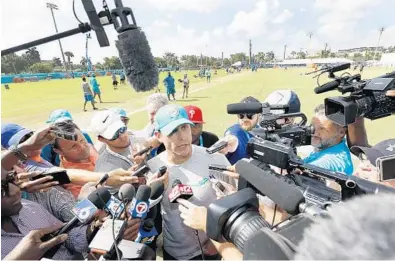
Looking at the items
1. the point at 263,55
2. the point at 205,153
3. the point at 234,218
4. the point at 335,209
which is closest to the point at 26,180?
the point at 205,153

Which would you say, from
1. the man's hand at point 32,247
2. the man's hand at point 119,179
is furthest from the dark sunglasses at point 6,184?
the man's hand at point 119,179

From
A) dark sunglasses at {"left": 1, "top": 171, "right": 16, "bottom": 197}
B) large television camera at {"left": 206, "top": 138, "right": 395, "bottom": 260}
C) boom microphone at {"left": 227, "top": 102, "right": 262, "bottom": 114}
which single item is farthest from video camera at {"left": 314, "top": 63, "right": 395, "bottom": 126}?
dark sunglasses at {"left": 1, "top": 171, "right": 16, "bottom": 197}

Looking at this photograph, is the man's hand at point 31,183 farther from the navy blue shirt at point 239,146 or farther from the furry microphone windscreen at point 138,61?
the navy blue shirt at point 239,146

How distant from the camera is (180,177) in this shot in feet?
6.77

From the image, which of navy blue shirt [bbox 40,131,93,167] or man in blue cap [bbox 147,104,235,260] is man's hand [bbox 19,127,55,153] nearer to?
man in blue cap [bbox 147,104,235,260]

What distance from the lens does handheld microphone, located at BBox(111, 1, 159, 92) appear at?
164cm

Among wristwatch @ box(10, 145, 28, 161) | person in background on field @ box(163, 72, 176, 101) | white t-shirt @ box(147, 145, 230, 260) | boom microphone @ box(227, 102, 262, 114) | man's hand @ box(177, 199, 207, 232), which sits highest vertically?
boom microphone @ box(227, 102, 262, 114)

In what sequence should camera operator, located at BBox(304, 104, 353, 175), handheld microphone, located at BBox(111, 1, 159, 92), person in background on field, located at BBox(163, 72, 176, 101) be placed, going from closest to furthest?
handheld microphone, located at BBox(111, 1, 159, 92)
camera operator, located at BBox(304, 104, 353, 175)
person in background on field, located at BBox(163, 72, 176, 101)

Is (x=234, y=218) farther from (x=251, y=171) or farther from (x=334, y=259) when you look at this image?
(x=334, y=259)

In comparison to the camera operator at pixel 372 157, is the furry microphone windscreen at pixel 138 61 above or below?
above

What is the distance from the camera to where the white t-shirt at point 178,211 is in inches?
79.0

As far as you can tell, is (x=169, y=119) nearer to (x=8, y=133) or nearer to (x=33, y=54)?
(x=8, y=133)

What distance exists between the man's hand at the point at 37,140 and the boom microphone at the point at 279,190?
1.46m

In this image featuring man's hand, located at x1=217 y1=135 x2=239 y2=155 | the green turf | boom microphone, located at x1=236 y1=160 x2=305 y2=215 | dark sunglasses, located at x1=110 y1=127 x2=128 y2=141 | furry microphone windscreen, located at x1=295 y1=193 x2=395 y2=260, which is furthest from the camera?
the green turf
